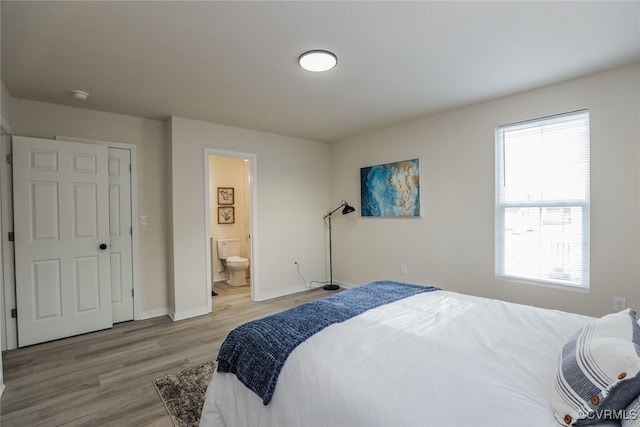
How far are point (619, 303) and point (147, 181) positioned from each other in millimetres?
4847

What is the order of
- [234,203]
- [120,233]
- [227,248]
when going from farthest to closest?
[234,203] < [227,248] < [120,233]

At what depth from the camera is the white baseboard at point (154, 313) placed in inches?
141

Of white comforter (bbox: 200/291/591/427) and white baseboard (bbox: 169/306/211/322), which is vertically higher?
white comforter (bbox: 200/291/591/427)

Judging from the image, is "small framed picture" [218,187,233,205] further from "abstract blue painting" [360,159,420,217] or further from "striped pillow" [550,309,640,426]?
"striped pillow" [550,309,640,426]

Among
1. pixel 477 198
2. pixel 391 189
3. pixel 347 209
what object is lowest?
pixel 347 209

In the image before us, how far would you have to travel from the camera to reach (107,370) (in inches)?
95.2

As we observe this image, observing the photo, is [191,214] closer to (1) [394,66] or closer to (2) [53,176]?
(2) [53,176]

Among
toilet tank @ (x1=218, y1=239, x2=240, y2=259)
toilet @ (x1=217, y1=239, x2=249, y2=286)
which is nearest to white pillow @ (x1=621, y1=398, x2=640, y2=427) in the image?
toilet @ (x1=217, y1=239, x2=249, y2=286)

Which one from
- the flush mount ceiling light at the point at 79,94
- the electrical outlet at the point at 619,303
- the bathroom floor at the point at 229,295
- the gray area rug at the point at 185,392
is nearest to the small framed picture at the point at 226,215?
the bathroom floor at the point at 229,295

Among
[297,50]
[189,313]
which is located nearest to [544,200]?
[297,50]

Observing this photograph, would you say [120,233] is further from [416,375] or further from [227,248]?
[416,375]

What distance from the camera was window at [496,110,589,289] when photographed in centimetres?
269

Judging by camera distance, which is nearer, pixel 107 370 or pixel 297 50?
pixel 297 50

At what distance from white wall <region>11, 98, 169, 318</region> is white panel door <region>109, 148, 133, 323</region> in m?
0.11
